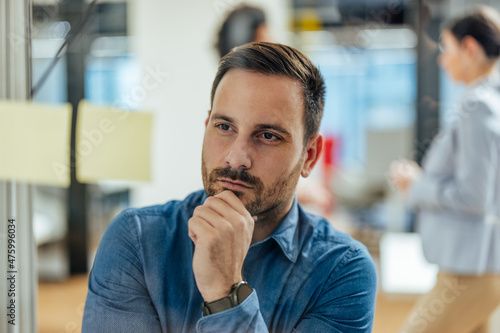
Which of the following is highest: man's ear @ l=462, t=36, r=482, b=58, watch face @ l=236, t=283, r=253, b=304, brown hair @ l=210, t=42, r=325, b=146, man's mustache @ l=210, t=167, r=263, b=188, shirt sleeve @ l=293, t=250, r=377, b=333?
man's ear @ l=462, t=36, r=482, b=58

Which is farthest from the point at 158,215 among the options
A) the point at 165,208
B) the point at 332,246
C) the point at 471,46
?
the point at 471,46

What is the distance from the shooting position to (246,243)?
533mm

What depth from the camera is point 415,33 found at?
0.77 meters

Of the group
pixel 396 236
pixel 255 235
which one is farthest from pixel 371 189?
pixel 255 235

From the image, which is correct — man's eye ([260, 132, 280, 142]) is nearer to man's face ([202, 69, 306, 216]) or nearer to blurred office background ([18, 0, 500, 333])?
man's face ([202, 69, 306, 216])

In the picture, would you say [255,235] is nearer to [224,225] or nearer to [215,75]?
[224,225]

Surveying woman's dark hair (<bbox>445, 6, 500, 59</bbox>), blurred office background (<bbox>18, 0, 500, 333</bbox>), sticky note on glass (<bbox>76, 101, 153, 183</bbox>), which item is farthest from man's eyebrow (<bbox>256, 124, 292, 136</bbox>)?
woman's dark hair (<bbox>445, 6, 500, 59</bbox>)

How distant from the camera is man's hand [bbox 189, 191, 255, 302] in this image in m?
0.52

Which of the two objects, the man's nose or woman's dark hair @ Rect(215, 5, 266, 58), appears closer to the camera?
the man's nose

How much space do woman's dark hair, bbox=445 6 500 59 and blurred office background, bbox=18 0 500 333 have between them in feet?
0.08

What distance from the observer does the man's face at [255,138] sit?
0.52 metres

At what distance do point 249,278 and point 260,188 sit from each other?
12 centimetres

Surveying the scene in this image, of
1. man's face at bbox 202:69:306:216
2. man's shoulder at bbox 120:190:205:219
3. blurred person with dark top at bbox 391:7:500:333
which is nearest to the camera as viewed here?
man's face at bbox 202:69:306:216

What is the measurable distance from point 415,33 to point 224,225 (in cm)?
48
